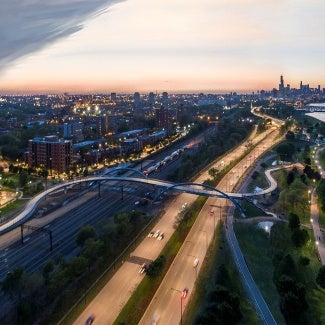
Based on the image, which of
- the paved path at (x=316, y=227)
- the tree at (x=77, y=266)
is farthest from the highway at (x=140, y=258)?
the paved path at (x=316, y=227)

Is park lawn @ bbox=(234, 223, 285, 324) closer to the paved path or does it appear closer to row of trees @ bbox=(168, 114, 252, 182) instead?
the paved path

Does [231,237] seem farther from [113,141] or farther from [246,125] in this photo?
[246,125]

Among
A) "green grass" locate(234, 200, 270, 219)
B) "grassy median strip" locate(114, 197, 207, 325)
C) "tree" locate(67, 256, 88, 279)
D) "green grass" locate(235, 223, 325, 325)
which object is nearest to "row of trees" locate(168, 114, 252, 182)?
"green grass" locate(234, 200, 270, 219)

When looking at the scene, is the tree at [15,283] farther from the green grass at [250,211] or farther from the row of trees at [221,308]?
the green grass at [250,211]

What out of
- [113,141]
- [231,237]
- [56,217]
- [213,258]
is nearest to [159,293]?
[213,258]

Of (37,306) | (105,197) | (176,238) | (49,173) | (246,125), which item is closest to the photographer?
(37,306)

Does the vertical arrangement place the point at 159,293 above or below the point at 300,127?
below
